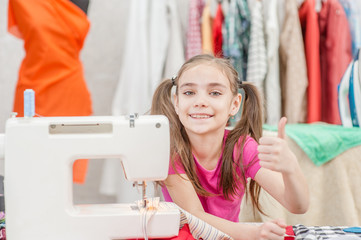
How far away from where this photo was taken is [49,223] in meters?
0.97

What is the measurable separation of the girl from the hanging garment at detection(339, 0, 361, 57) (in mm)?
1509

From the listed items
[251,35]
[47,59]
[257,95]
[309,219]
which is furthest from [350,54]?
[47,59]

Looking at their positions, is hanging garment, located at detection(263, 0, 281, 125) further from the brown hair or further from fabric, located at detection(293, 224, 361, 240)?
fabric, located at detection(293, 224, 361, 240)

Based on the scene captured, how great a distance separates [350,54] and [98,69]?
163 centimetres

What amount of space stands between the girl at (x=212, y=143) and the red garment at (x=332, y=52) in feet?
4.64

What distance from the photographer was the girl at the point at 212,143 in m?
1.31

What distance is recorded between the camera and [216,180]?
4.77 ft

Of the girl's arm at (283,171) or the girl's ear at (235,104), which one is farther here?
the girl's ear at (235,104)

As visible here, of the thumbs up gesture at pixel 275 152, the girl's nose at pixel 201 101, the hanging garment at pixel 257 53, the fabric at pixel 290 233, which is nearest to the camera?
the thumbs up gesture at pixel 275 152

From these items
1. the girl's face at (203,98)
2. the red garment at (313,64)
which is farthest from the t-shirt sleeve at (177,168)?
the red garment at (313,64)

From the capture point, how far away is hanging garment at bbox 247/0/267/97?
267cm

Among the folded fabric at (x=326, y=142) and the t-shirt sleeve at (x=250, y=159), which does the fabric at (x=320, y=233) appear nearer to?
the t-shirt sleeve at (x=250, y=159)

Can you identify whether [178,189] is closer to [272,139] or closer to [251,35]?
[272,139]

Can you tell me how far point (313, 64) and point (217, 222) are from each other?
5.97 ft
